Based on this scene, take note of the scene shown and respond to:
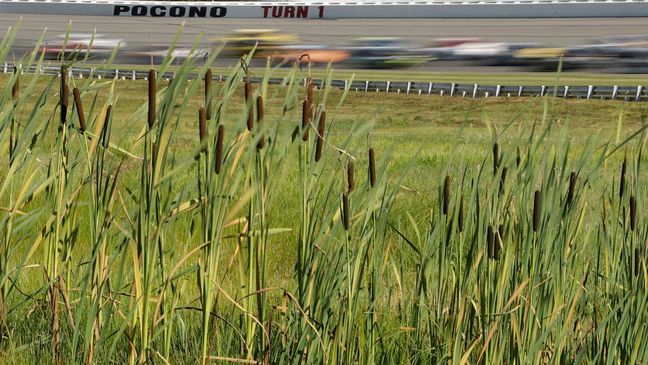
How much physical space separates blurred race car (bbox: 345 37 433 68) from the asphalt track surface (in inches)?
55.6

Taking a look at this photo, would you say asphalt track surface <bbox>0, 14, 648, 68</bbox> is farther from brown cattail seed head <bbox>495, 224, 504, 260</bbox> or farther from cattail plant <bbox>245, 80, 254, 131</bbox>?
cattail plant <bbox>245, 80, 254, 131</bbox>

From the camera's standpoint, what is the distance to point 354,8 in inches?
2527

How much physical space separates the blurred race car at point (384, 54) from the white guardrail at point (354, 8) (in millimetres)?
6944

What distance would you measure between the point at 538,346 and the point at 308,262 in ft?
2.29

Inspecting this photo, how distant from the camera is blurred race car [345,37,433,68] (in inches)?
→ 2002

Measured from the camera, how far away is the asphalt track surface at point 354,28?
185 ft

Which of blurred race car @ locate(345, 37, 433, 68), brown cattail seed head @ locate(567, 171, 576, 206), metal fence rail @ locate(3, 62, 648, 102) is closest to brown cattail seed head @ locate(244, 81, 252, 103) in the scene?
brown cattail seed head @ locate(567, 171, 576, 206)

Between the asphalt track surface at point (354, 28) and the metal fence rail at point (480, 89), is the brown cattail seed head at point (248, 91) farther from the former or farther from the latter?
the asphalt track surface at point (354, 28)

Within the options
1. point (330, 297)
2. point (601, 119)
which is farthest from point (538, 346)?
point (601, 119)

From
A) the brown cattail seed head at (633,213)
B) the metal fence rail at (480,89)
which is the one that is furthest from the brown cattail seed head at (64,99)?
the metal fence rail at (480,89)

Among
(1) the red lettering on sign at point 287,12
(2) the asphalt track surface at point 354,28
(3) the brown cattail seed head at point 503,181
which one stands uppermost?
(1) the red lettering on sign at point 287,12

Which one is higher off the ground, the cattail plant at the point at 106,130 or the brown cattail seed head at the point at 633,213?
the cattail plant at the point at 106,130

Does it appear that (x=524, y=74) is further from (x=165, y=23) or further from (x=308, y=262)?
(x=308, y=262)

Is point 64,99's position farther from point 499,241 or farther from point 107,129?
point 499,241
